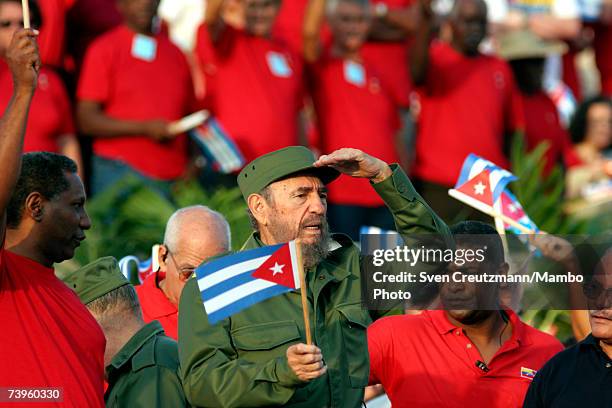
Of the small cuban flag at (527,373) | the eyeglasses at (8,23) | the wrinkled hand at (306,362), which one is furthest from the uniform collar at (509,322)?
the eyeglasses at (8,23)

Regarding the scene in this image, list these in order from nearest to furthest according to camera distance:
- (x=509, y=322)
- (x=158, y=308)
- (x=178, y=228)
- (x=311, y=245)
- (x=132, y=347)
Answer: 1. (x=311, y=245)
2. (x=132, y=347)
3. (x=509, y=322)
4. (x=158, y=308)
5. (x=178, y=228)

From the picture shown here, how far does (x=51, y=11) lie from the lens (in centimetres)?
1018

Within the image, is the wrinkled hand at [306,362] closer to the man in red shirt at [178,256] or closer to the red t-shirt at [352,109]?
the man in red shirt at [178,256]

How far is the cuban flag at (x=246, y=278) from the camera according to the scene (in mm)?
5453

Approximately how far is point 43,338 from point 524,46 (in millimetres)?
8095

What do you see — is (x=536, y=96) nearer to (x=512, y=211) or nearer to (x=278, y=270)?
(x=512, y=211)

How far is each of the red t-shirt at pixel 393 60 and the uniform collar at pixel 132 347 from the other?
5.47 m

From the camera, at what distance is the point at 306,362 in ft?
17.1

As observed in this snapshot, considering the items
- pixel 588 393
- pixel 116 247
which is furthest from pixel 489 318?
pixel 116 247

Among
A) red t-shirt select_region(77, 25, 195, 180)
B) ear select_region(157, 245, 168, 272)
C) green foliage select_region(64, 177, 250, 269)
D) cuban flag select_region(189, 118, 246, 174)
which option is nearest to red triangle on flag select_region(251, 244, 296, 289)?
ear select_region(157, 245, 168, 272)

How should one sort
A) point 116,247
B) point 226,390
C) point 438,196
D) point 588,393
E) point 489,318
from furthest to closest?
1. point 438,196
2. point 116,247
3. point 489,318
4. point 588,393
5. point 226,390

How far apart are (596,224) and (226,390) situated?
5.53m

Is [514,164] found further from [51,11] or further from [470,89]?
[51,11]

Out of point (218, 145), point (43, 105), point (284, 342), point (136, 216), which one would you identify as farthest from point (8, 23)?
point (284, 342)
